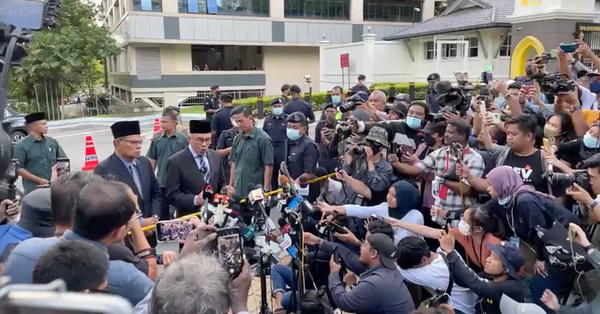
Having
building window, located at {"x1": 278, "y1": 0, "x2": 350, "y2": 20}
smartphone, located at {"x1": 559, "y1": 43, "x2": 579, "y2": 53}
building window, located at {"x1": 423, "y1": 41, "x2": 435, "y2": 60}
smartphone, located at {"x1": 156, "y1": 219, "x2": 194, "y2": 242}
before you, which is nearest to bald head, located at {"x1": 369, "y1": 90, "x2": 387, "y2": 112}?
smartphone, located at {"x1": 559, "y1": 43, "x2": 579, "y2": 53}

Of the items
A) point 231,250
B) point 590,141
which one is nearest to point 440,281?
point 231,250

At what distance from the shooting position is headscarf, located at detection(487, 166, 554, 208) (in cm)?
343

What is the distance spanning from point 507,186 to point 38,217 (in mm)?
3086

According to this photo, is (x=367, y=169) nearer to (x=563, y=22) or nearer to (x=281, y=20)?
(x=563, y=22)

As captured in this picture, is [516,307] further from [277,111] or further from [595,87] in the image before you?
[277,111]

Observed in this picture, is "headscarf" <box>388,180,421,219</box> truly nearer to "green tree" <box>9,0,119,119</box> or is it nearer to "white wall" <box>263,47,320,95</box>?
"green tree" <box>9,0,119,119</box>

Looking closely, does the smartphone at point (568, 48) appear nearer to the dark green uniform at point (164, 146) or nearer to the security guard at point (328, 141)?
the security guard at point (328, 141)

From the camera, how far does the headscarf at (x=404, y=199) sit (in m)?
4.04

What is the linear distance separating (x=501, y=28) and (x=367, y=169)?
765 inches

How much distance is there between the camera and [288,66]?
31.7 metres

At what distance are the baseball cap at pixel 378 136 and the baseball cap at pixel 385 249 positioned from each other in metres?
1.49

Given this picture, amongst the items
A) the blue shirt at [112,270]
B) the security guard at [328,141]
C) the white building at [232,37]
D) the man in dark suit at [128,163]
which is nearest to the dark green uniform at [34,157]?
the man in dark suit at [128,163]

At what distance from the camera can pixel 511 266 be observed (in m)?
3.03

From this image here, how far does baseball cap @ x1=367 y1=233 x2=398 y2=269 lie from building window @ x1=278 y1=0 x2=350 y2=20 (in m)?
28.7
